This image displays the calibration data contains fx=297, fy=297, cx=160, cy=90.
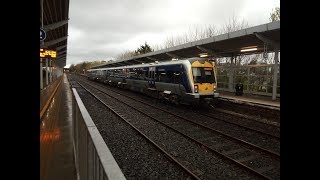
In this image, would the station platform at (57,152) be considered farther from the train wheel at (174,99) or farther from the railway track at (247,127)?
the train wheel at (174,99)

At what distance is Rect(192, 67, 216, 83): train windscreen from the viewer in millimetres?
15844

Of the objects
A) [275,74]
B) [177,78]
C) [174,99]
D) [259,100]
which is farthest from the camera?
[174,99]

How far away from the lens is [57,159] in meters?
6.39

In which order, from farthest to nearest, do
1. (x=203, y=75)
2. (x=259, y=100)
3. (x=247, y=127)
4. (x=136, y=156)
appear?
(x=259, y=100) < (x=203, y=75) < (x=247, y=127) < (x=136, y=156)

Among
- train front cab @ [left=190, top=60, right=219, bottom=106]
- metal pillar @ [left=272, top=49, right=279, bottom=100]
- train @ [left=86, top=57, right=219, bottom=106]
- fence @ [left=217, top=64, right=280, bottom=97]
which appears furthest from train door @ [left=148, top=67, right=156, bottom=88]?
metal pillar @ [left=272, top=49, right=279, bottom=100]

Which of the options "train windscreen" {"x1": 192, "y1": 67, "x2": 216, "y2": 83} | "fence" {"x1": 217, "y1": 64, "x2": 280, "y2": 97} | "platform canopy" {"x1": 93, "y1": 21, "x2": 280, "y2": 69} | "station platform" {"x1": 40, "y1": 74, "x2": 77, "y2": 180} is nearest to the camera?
"station platform" {"x1": 40, "y1": 74, "x2": 77, "y2": 180}

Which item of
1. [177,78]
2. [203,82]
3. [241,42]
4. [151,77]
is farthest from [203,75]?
[151,77]

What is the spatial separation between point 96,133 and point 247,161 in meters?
5.42

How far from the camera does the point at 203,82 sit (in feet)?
52.5

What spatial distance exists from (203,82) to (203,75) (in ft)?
1.36

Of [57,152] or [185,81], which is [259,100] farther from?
[57,152]

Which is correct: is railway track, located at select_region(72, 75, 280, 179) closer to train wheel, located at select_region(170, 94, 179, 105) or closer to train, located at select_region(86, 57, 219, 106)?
train, located at select_region(86, 57, 219, 106)

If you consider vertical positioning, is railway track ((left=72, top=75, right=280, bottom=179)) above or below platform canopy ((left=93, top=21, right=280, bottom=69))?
below
